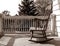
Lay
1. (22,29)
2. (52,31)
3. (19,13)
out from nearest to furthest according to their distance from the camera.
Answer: (52,31) → (22,29) → (19,13)

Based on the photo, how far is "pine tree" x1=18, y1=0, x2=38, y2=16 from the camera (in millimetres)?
14625

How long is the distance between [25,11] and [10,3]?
4.67 feet

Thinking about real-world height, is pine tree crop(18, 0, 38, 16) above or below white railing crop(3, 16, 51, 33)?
above

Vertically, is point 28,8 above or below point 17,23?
above

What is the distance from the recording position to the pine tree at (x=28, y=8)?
1462cm

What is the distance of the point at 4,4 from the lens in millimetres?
14531

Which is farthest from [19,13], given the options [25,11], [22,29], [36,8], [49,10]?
[22,29]

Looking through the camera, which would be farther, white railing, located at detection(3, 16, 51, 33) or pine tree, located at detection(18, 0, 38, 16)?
pine tree, located at detection(18, 0, 38, 16)

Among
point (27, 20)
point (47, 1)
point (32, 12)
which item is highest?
point (47, 1)

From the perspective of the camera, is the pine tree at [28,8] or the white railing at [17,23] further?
the pine tree at [28,8]

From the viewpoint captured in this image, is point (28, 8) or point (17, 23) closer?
point (17, 23)

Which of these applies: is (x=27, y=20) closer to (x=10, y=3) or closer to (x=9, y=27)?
(x=9, y=27)

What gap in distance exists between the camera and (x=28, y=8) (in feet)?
48.8

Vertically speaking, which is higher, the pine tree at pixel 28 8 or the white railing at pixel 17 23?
the pine tree at pixel 28 8
